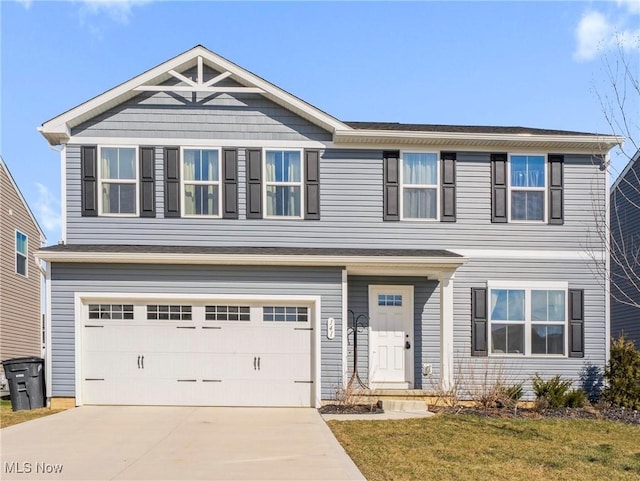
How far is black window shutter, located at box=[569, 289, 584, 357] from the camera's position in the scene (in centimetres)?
1239

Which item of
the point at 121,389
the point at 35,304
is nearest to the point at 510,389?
the point at 121,389

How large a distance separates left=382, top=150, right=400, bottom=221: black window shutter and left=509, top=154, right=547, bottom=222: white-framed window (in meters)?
2.53

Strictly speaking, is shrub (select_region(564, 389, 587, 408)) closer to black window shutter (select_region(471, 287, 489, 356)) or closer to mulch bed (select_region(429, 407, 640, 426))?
mulch bed (select_region(429, 407, 640, 426))

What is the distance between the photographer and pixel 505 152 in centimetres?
1268

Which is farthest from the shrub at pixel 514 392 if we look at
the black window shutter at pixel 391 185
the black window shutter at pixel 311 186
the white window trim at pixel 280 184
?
the white window trim at pixel 280 184

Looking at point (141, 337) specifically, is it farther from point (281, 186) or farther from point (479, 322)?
point (479, 322)

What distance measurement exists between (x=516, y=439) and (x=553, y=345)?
14.3ft

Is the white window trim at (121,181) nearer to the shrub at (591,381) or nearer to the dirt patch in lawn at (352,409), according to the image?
the dirt patch in lawn at (352,409)

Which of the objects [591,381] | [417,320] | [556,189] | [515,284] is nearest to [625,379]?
[591,381]

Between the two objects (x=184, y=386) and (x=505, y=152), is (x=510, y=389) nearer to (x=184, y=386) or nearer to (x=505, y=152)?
(x=505, y=152)

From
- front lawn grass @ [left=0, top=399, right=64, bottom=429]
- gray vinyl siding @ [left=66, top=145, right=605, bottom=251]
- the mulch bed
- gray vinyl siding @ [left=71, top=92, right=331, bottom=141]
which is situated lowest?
the mulch bed

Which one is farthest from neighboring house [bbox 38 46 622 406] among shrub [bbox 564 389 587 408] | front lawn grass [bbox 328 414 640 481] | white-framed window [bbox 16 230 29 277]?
white-framed window [bbox 16 230 29 277]

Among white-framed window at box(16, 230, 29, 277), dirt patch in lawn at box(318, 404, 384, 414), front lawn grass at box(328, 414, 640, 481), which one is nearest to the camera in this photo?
front lawn grass at box(328, 414, 640, 481)

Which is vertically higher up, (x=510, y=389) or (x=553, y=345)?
(x=553, y=345)
